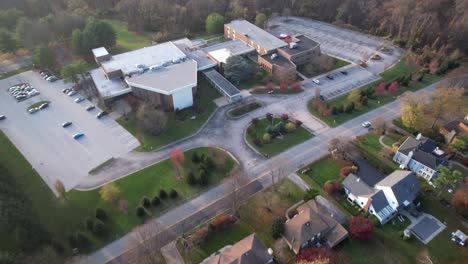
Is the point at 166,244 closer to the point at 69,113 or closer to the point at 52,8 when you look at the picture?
the point at 69,113

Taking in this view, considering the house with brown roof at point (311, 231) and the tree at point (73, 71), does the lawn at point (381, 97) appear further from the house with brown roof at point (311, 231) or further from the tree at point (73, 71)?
the tree at point (73, 71)

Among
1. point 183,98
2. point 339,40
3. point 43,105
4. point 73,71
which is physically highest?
point 73,71

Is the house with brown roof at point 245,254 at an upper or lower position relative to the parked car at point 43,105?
upper

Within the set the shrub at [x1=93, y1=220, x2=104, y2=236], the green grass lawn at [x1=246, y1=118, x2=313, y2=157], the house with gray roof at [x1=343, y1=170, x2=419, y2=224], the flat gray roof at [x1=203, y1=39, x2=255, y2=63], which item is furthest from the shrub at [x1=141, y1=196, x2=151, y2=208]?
the flat gray roof at [x1=203, y1=39, x2=255, y2=63]

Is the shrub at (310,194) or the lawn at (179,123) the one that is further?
the lawn at (179,123)

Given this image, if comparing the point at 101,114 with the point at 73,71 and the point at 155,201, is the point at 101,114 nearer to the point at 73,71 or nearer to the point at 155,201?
the point at 73,71

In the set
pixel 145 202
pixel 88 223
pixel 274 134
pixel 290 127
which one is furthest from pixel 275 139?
pixel 88 223

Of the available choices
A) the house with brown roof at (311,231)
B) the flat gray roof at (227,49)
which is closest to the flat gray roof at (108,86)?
the flat gray roof at (227,49)
